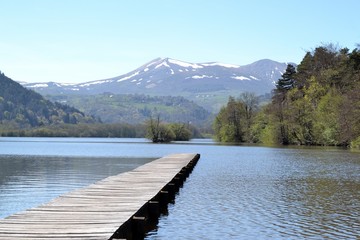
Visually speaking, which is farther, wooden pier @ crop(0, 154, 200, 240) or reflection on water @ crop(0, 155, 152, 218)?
reflection on water @ crop(0, 155, 152, 218)

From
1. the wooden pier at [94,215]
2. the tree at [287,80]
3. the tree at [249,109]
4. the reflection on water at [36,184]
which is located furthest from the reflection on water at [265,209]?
the tree at [249,109]

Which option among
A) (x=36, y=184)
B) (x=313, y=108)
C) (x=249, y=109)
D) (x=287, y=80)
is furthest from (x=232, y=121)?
(x=36, y=184)

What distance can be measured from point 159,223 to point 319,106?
82.8 metres

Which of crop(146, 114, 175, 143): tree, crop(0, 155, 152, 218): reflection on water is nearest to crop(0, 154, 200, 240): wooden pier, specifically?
crop(0, 155, 152, 218): reflection on water

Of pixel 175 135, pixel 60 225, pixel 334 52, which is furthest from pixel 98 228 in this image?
pixel 175 135

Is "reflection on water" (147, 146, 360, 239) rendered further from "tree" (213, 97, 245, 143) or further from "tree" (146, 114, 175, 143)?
"tree" (146, 114, 175, 143)

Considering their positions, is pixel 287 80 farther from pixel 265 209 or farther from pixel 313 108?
pixel 265 209

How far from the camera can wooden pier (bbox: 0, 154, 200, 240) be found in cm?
1295

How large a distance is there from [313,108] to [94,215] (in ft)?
293

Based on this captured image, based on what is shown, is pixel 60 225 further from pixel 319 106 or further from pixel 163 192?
pixel 319 106

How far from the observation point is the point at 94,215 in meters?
15.7

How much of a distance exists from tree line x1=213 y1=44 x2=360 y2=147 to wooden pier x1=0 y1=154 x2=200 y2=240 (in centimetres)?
5690

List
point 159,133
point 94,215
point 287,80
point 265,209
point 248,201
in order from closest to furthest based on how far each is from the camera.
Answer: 1. point 94,215
2. point 265,209
3. point 248,201
4. point 287,80
5. point 159,133

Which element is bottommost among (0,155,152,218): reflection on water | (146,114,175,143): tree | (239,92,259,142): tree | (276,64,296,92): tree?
(0,155,152,218): reflection on water
